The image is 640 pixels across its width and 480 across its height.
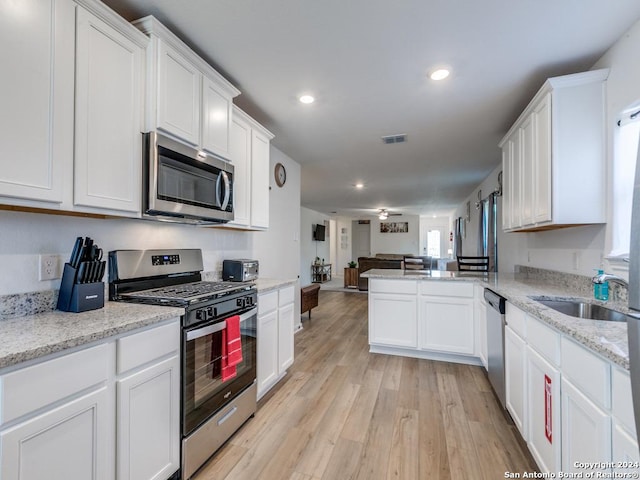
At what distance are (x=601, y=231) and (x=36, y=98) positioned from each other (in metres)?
3.16

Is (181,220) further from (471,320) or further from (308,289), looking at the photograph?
(308,289)

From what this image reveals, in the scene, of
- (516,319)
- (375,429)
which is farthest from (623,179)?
(375,429)

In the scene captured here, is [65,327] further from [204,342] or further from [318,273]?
[318,273]

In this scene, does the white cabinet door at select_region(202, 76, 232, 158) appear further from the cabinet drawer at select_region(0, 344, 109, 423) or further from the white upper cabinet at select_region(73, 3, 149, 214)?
the cabinet drawer at select_region(0, 344, 109, 423)

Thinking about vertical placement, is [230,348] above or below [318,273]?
above

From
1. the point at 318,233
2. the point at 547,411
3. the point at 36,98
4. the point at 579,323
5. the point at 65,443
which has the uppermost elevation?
the point at 36,98

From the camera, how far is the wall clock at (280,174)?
3.89 m

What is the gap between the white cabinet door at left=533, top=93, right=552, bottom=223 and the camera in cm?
207

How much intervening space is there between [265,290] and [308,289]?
2695 mm

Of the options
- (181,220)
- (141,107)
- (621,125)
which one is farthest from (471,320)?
(141,107)

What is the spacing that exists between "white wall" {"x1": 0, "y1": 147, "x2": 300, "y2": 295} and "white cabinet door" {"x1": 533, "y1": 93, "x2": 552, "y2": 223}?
2594 mm

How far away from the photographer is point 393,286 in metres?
3.41

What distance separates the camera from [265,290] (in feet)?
7.79

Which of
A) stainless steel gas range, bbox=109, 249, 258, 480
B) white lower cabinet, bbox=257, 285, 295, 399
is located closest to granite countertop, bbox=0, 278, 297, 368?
stainless steel gas range, bbox=109, 249, 258, 480
